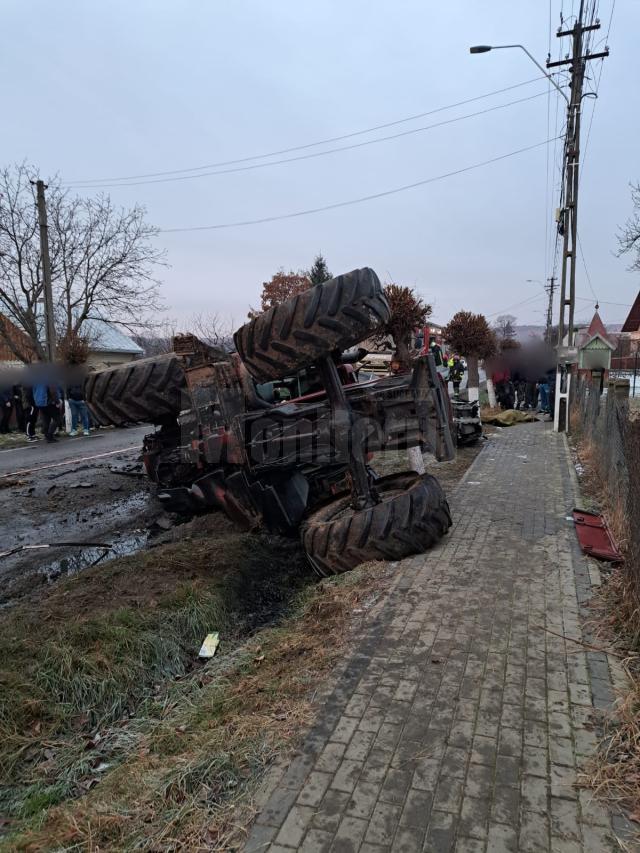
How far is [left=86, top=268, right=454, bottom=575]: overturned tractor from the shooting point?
447cm

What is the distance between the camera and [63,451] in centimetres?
1255

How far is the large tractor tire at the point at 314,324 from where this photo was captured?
4.36m

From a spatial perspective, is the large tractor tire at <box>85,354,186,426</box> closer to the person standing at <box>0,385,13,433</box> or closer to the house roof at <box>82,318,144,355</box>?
the person standing at <box>0,385,13,433</box>

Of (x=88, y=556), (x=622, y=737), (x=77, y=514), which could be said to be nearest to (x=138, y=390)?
(x=88, y=556)

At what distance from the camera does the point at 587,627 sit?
3.65 m

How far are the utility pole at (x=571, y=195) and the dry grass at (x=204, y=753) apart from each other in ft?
38.8

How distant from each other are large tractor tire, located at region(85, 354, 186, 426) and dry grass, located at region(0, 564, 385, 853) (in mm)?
3063

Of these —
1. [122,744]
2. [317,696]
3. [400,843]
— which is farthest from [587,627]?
[122,744]

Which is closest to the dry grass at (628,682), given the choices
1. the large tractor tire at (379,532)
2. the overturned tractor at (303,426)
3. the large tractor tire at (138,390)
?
the large tractor tire at (379,532)

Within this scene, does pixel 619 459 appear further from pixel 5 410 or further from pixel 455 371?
pixel 5 410

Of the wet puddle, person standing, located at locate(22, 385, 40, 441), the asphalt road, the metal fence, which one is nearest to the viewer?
the metal fence

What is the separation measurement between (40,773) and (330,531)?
2.67 meters

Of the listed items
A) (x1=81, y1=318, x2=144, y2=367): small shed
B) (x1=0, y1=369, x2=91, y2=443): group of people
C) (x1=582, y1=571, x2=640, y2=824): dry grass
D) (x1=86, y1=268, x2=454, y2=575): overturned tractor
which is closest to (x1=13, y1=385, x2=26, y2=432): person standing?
(x1=0, y1=369, x2=91, y2=443): group of people

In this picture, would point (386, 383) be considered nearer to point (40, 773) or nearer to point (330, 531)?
point (330, 531)
